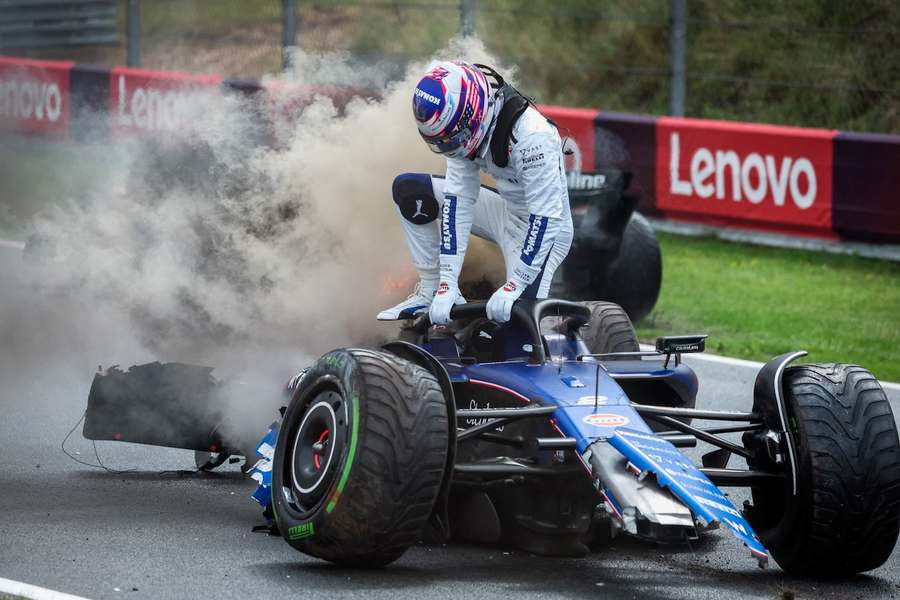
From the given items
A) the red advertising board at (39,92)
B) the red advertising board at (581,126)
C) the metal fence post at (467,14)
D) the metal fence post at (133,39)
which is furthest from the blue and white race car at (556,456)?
the metal fence post at (133,39)

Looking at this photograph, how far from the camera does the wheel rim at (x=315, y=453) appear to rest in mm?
6695

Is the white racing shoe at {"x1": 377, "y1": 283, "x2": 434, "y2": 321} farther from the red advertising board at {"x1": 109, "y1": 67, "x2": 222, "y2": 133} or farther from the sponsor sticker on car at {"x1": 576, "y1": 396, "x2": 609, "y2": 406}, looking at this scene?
the red advertising board at {"x1": 109, "y1": 67, "x2": 222, "y2": 133}

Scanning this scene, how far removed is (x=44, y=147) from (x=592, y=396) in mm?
8269

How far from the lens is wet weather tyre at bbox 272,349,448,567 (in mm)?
6484

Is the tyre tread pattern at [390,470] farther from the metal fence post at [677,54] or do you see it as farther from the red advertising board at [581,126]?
the metal fence post at [677,54]

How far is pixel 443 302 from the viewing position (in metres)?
7.98

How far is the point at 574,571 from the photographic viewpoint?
7105mm

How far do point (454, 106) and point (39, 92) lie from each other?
48.2 feet

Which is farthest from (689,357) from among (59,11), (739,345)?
(59,11)

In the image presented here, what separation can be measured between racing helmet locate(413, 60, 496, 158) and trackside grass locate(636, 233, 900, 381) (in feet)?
16.3

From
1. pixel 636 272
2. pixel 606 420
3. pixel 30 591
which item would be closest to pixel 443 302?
pixel 606 420

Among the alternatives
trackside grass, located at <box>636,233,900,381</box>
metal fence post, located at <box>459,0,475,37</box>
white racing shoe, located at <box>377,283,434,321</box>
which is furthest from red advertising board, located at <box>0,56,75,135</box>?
white racing shoe, located at <box>377,283,434,321</box>

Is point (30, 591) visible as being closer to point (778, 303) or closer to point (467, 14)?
point (778, 303)

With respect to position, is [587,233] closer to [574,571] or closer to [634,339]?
[634,339]
